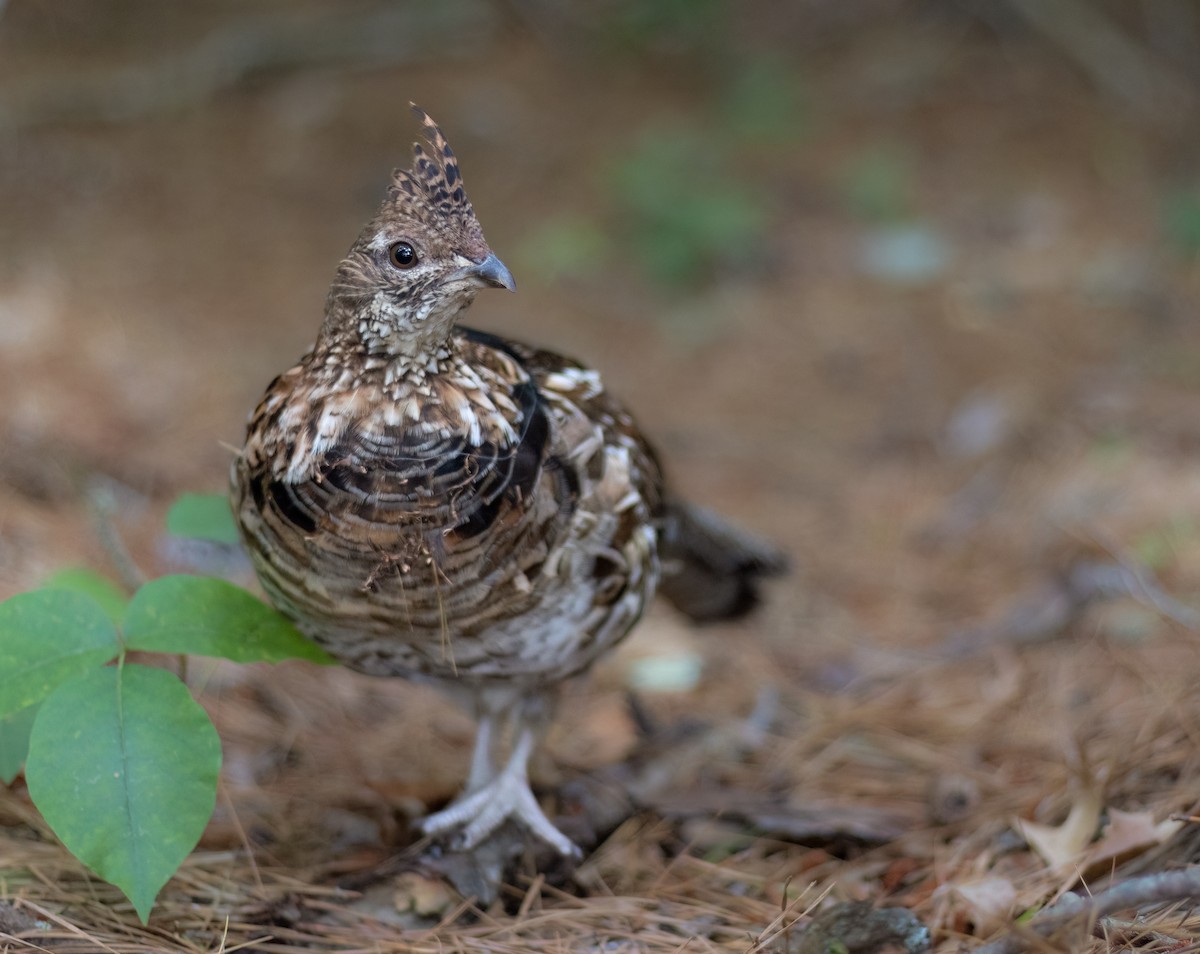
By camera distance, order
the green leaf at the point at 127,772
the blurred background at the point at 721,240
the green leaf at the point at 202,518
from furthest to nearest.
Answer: the blurred background at the point at 721,240 → the green leaf at the point at 202,518 → the green leaf at the point at 127,772

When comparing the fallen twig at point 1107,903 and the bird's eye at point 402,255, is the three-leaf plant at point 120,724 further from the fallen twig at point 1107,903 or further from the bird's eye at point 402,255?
the fallen twig at point 1107,903

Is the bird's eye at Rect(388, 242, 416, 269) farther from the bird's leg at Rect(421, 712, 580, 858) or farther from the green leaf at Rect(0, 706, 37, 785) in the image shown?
the bird's leg at Rect(421, 712, 580, 858)

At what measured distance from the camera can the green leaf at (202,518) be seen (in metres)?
2.61

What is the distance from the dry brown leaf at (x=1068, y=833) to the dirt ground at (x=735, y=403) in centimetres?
1

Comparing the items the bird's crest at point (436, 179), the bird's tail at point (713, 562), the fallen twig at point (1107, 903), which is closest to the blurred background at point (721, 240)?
the bird's tail at point (713, 562)

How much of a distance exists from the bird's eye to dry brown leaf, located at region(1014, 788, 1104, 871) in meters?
1.70

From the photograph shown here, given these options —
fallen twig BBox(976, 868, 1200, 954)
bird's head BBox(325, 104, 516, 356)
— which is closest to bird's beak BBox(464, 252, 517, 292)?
bird's head BBox(325, 104, 516, 356)

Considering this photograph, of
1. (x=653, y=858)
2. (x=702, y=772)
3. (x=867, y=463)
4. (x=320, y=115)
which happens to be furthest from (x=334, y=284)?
(x=320, y=115)

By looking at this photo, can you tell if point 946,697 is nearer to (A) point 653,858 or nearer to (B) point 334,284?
(A) point 653,858

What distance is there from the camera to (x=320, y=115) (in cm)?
775

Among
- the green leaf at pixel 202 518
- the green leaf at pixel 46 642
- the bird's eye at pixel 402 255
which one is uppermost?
the bird's eye at pixel 402 255

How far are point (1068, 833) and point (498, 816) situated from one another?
3.93ft

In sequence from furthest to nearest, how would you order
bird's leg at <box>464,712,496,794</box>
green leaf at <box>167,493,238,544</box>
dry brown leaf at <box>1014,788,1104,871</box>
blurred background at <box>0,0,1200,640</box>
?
blurred background at <box>0,0,1200,640</box>, bird's leg at <box>464,712,496,794</box>, green leaf at <box>167,493,238,544</box>, dry brown leaf at <box>1014,788,1104,871</box>

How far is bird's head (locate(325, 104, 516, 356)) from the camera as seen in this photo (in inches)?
87.5
